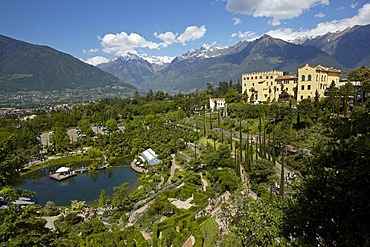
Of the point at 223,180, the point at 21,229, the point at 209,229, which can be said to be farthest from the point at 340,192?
the point at 223,180

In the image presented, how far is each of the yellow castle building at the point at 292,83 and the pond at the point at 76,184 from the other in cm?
3433

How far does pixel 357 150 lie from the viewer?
4383 mm

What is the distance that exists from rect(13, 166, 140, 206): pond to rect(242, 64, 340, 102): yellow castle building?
34.3 metres

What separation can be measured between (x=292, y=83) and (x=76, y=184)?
4348 cm

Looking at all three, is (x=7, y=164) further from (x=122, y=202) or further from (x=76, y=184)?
(x=76, y=184)

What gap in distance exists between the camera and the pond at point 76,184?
99.8ft

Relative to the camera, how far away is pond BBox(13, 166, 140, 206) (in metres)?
30.4

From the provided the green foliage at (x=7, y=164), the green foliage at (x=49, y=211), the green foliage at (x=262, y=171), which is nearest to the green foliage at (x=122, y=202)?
the green foliage at (x=49, y=211)

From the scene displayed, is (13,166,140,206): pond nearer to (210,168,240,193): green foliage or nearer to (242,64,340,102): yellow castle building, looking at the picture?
(210,168,240,193): green foliage

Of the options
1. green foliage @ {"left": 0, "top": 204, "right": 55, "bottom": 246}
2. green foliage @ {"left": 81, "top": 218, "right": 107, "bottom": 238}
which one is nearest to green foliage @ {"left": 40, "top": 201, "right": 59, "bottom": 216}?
green foliage @ {"left": 81, "top": 218, "right": 107, "bottom": 238}

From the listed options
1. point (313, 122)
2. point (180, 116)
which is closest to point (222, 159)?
point (313, 122)

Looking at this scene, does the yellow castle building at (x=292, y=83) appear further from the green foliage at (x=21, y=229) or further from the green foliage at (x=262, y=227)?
the green foliage at (x=21, y=229)

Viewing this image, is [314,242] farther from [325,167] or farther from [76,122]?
[76,122]

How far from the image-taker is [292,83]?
54.1 metres
